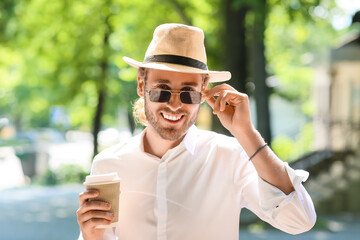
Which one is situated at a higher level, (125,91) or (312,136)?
(125,91)

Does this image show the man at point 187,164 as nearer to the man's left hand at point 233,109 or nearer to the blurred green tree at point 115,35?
the man's left hand at point 233,109

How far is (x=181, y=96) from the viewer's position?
251 cm

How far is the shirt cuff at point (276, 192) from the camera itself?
2.32 metres

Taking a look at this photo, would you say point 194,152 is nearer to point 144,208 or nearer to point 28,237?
point 144,208

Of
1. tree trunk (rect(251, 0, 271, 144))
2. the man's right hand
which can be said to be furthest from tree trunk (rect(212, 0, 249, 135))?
the man's right hand

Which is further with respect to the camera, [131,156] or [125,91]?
[125,91]

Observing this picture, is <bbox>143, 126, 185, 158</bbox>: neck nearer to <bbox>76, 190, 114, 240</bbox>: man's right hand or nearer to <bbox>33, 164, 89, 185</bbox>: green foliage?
<bbox>76, 190, 114, 240</bbox>: man's right hand

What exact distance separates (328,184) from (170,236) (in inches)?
505

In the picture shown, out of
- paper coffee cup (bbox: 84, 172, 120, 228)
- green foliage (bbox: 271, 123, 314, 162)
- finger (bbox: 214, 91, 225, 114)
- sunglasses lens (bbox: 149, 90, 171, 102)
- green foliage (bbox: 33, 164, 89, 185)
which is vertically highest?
sunglasses lens (bbox: 149, 90, 171, 102)

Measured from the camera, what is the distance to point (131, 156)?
2.71 metres

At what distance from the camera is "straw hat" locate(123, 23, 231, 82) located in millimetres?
2541

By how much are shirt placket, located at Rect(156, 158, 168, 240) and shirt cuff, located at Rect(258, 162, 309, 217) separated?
1.62 feet

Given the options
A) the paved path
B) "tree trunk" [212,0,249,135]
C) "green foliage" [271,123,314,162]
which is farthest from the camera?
"green foliage" [271,123,314,162]

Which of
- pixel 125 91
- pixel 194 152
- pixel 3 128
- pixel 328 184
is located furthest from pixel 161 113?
pixel 3 128
